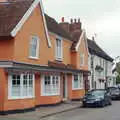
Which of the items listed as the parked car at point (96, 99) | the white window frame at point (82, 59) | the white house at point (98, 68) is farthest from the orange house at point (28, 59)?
the white house at point (98, 68)

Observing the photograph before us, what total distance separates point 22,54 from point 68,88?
47.1ft

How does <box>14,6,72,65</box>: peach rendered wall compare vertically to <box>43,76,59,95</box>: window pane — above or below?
above

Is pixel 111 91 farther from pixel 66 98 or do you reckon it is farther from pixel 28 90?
pixel 28 90

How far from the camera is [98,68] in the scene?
58.5m

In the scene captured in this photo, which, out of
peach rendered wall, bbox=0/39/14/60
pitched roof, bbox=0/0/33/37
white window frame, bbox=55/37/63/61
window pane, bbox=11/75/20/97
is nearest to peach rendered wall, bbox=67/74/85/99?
white window frame, bbox=55/37/63/61

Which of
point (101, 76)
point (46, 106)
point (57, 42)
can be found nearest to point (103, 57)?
point (101, 76)

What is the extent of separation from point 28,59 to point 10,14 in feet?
11.4

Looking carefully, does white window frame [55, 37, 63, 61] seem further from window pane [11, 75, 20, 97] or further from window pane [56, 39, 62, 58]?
window pane [11, 75, 20, 97]

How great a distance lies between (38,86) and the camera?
110 ft

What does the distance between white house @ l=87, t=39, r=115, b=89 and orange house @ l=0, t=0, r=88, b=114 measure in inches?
562

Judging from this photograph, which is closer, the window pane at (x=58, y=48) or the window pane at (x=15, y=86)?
the window pane at (x=15, y=86)

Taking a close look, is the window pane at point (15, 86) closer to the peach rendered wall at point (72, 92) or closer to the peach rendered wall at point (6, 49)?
the peach rendered wall at point (6, 49)

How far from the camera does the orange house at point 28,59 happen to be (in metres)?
27.2

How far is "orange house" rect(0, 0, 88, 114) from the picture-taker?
27.2 meters
